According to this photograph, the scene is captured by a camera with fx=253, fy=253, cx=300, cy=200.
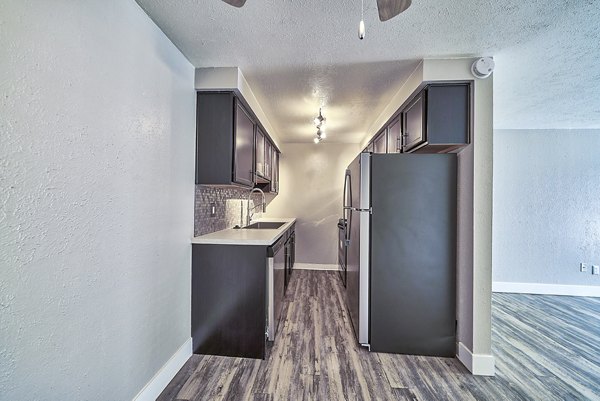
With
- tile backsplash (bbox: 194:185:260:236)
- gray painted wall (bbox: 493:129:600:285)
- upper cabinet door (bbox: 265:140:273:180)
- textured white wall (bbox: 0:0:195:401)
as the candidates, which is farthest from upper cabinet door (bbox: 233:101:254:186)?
gray painted wall (bbox: 493:129:600:285)

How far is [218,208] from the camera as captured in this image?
2.72 metres

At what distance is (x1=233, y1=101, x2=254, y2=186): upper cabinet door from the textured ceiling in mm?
351

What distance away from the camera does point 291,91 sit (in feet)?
8.68

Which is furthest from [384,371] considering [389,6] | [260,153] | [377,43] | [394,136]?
[260,153]

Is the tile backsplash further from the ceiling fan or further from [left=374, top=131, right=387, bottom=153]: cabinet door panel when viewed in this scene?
[left=374, top=131, right=387, bottom=153]: cabinet door panel

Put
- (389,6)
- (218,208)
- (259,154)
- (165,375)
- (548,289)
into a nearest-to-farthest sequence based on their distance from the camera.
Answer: (389,6) → (165,375) → (218,208) → (259,154) → (548,289)

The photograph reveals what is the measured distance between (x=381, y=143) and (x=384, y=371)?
2.50m

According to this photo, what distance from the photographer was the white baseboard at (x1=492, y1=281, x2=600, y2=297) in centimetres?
362

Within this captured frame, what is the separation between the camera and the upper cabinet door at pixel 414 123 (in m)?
2.11

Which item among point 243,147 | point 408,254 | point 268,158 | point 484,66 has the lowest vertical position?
point 408,254

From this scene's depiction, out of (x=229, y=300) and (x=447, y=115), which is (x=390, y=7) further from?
(x=229, y=300)

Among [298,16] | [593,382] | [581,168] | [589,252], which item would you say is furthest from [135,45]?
[589,252]

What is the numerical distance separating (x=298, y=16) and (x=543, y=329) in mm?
3734

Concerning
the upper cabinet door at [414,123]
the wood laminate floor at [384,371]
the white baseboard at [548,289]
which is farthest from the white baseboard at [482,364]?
the white baseboard at [548,289]
